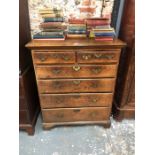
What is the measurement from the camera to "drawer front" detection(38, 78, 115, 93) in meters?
1.57

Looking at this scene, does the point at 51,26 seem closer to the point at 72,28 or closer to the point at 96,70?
the point at 72,28

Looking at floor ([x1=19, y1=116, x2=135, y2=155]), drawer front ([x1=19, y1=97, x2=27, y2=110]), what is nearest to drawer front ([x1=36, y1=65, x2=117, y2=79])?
drawer front ([x1=19, y1=97, x2=27, y2=110])

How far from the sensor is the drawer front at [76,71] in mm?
1504

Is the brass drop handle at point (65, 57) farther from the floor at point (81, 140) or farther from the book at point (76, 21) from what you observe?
the floor at point (81, 140)

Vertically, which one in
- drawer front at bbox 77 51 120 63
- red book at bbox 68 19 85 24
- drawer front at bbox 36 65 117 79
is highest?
red book at bbox 68 19 85 24

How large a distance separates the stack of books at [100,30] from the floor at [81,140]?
3.41 feet

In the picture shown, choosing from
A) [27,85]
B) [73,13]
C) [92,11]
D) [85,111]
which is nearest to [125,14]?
[92,11]

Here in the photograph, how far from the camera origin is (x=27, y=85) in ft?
5.41

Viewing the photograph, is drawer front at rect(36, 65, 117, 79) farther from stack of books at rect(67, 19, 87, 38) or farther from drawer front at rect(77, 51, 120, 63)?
stack of books at rect(67, 19, 87, 38)

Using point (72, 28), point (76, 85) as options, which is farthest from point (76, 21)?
point (76, 85)
